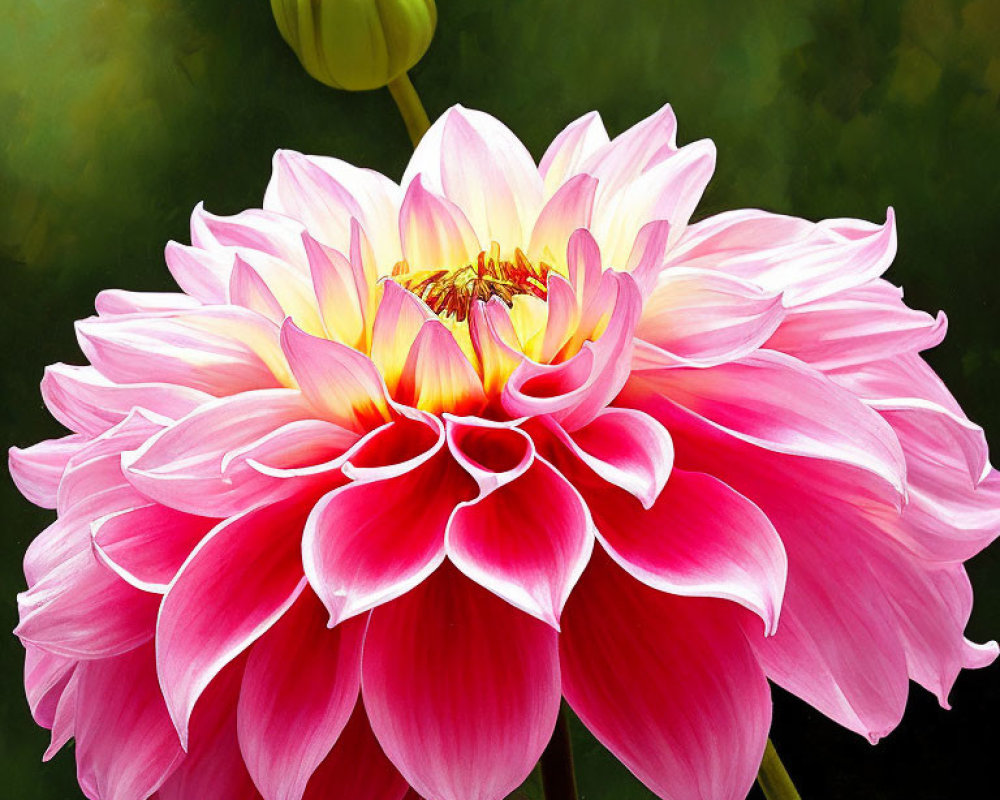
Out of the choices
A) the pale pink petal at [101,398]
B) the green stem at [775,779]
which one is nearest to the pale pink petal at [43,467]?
the pale pink petal at [101,398]

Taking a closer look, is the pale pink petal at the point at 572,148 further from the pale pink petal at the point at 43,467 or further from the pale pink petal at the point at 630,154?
the pale pink petal at the point at 43,467

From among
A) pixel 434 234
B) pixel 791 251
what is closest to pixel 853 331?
pixel 791 251

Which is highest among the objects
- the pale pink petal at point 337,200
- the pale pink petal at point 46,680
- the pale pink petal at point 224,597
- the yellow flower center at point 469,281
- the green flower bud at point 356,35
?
the green flower bud at point 356,35

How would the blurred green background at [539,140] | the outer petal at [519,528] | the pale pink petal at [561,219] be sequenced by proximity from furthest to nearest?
the blurred green background at [539,140] < the pale pink petal at [561,219] < the outer petal at [519,528]

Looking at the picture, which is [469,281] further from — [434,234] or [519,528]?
[519,528]

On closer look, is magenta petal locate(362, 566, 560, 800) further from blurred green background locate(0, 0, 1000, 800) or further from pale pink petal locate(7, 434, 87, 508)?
blurred green background locate(0, 0, 1000, 800)

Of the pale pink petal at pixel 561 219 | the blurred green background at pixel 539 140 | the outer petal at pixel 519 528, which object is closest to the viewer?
the outer petal at pixel 519 528

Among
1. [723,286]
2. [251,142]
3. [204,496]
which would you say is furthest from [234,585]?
[251,142]
